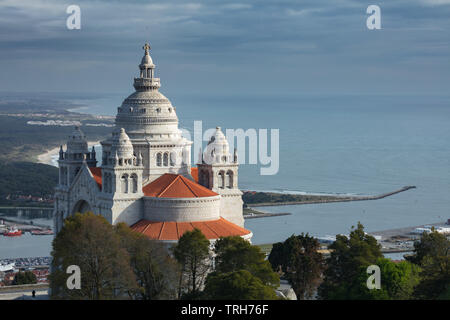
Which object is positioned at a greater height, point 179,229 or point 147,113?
point 147,113

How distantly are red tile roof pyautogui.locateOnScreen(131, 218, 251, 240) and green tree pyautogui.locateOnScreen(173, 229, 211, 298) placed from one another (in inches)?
188

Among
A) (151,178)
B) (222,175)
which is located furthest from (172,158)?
(222,175)

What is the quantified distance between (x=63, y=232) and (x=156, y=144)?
1454 centimetres

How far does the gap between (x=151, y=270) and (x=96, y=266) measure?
296 centimetres

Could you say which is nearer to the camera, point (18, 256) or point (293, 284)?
point (293, 284)

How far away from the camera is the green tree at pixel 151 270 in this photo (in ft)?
158

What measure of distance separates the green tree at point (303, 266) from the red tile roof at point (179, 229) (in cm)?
367

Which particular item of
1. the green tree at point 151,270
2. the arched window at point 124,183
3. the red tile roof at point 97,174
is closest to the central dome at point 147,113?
the red tile roof at point 97,174

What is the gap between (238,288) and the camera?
144ft

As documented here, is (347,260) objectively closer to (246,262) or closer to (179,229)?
(246,262)
